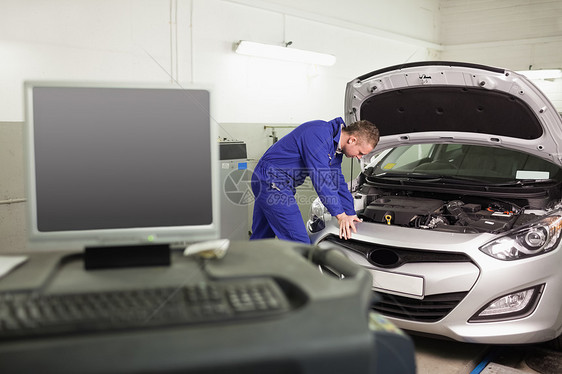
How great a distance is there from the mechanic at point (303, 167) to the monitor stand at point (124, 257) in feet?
6.00

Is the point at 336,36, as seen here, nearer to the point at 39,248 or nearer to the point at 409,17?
the point at 409,17

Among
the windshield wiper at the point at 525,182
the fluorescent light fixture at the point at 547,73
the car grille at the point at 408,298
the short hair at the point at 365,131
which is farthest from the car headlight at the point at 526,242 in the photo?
the fluorescent light fixture at the point at 547,73

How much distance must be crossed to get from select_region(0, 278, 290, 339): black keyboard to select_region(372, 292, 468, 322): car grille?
153 centimetres

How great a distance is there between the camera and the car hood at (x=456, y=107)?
257 centimetres

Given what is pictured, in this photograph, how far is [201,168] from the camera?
118 cm

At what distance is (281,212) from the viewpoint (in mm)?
3092

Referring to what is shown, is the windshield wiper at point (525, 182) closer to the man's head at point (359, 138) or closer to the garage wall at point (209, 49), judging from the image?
the man's head at point (359, 138)

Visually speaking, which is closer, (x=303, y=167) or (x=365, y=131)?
(x=365, y=131)

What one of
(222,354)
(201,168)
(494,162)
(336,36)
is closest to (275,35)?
(336,36)

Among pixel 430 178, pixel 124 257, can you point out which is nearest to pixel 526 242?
pixel 430 178

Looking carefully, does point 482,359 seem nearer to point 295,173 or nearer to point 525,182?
point 525,182

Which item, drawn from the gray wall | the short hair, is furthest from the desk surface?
the gray wall

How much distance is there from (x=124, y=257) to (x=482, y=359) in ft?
7.10

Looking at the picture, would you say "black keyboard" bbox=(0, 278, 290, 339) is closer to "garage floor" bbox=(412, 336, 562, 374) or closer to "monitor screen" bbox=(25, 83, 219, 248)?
"monitor screen" bbox=(25, 83, 219, 248)
